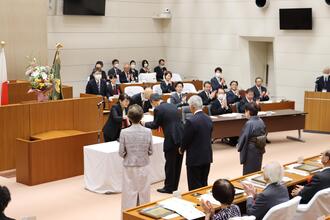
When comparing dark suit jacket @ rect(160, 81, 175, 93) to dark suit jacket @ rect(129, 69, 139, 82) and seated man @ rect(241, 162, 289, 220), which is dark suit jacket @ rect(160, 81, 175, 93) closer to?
dark suit jacket @ rect(129, 69, 139, 82)

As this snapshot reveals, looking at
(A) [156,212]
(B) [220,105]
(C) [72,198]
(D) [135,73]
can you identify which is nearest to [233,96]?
(B) [220,105]

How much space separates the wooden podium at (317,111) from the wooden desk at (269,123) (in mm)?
1254

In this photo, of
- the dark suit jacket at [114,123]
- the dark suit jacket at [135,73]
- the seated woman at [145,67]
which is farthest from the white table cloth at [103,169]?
the seated woman at [145,67]

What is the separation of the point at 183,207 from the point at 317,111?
32.9ft

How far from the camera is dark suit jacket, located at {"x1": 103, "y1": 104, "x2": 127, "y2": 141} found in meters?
9.64

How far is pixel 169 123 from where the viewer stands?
8359mm

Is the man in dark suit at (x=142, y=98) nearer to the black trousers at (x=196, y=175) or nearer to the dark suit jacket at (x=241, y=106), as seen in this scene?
the black trousers at (x=196, y=175)

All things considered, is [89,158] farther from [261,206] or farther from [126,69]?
[126,69]

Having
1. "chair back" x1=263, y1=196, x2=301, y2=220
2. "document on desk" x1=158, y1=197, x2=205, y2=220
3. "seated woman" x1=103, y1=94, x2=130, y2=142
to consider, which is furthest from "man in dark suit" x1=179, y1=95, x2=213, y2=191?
"chair back" x1=263, y1=196, x2=301, y2=220

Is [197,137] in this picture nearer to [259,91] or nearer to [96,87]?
[259,91]

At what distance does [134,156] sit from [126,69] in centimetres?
1125

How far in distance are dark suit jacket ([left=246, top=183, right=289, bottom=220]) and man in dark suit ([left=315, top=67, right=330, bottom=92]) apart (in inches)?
394

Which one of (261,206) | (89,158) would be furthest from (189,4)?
(261,206)

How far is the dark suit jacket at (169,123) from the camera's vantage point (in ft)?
27.4
